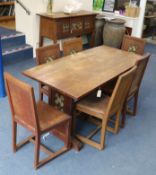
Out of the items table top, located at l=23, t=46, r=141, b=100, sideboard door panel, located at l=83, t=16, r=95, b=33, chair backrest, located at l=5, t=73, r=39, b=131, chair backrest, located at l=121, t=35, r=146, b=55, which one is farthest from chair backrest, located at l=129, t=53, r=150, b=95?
sideboard door panel, located at l=83, t=16, r=95, b=33

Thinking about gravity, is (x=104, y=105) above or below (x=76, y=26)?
below

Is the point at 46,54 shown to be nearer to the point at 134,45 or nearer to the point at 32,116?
the point at 32,116

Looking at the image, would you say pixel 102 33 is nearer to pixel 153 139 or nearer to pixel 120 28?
pixel 120 28

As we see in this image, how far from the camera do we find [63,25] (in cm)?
449

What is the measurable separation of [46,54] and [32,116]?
1066mm

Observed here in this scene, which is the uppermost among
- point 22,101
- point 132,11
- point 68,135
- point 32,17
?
point 132,11

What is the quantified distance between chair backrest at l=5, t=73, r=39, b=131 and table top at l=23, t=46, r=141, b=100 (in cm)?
33

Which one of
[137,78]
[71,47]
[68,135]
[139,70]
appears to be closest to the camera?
[68,135]

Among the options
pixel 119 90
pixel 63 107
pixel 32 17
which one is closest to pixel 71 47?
pixel 63 107

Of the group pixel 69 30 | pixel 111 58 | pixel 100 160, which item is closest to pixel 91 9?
pixel 69 30

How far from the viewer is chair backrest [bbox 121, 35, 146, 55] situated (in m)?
3.36

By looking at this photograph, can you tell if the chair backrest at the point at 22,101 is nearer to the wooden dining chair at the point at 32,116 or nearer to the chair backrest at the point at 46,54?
the wooden dining chair at the point at 32,116

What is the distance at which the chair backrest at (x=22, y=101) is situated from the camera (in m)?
1.83

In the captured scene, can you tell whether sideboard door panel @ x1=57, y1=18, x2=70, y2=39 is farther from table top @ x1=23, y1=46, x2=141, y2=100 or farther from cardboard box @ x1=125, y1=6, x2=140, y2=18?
cardboard box @ x1=125, y1=6, x2=140, y2=18
